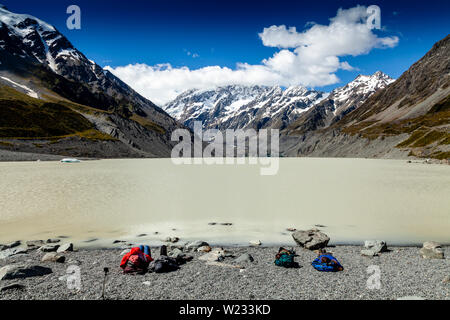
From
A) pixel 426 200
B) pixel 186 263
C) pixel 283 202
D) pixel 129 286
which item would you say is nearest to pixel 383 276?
pixel 186 263

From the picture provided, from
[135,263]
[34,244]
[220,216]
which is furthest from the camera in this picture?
[220,216]

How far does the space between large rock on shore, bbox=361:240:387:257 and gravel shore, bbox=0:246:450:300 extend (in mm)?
459

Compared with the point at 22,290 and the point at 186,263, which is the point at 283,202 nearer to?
the point at 186,263

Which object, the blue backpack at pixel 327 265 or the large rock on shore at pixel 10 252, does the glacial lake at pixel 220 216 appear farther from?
the blue backpack at pixel 327 265

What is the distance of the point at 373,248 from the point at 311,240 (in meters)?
3.36

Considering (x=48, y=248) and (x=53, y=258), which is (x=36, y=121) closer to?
(x=48, y=248)

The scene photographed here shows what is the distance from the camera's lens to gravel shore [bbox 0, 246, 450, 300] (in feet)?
35.1

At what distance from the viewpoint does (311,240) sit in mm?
17281

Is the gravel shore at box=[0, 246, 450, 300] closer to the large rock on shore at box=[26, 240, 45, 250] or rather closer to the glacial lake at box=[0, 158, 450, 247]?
the large rock on shore at box=[26, 240, 45, 250]

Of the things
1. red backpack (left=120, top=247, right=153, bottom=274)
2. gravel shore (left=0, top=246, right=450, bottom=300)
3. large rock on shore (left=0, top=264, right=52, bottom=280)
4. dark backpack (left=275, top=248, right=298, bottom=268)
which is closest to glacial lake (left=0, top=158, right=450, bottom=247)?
gravel shore (left=0, top=246, right=450, bottom=300)

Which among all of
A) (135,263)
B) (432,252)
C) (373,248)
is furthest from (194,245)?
(432,252)

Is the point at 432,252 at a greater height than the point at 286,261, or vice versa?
the point at 432,252

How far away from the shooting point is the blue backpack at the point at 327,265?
13305 millimetres

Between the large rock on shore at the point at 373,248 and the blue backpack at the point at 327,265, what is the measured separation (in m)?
3.10
